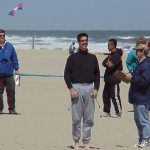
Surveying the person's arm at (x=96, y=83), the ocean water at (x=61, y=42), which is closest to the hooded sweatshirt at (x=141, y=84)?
the person's arm at (x=96, y=83)

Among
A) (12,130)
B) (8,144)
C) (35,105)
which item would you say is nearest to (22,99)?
(35,105)

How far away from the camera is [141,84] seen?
796cm

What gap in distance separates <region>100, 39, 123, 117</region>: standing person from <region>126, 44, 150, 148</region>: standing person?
2791 millimetres

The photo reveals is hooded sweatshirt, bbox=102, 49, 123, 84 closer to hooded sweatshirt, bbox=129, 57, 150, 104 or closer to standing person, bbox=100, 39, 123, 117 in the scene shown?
standing person, bbox=100, 39, 123, 117

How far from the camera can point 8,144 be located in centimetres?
839

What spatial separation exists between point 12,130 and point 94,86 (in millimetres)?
2086

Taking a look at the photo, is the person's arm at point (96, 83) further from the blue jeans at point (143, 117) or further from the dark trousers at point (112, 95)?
the dark trousers at point (112, 95)

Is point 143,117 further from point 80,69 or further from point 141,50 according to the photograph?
point 80,69

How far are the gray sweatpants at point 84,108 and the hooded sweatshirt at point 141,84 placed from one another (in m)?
0.57

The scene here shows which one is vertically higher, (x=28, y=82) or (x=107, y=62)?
(x=107, y=62)

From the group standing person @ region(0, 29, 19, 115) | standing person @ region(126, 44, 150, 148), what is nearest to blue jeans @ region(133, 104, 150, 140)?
standing person @ region(126, 44, 150, 148)

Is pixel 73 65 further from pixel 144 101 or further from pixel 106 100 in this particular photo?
pixel 106 100

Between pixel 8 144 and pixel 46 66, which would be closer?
pixel 8 144

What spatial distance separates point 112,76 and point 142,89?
3.02 m
